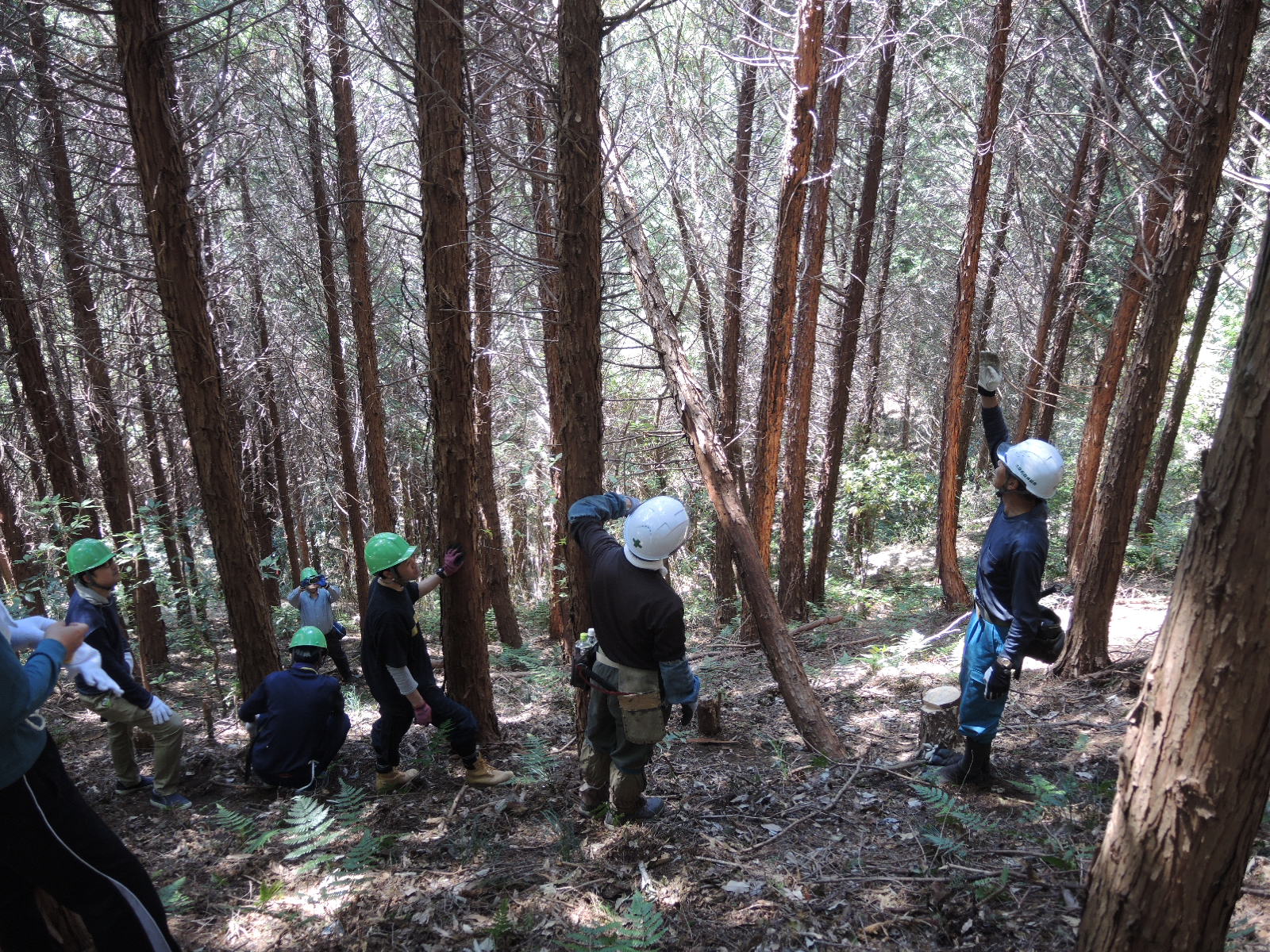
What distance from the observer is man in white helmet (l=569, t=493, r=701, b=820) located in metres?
4.11

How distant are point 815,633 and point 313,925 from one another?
8678 mm

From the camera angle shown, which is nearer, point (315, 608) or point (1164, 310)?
point (1164, 310)

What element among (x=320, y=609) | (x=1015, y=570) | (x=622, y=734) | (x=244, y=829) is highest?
(x=1015, y=570)

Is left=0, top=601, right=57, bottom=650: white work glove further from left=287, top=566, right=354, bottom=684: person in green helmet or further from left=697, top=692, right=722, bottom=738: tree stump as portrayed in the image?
left=287, top=566, right=354, bottom=684: person in green helmet

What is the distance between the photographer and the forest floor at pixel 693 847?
3361mm

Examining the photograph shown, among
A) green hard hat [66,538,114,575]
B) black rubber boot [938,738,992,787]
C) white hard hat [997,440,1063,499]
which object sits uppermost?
white hard hat [997,440,1063,499]

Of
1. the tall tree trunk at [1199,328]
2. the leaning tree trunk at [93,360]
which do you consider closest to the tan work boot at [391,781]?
the leaning tree trunk at [93,360]

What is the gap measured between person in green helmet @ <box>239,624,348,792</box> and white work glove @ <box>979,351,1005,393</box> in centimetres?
520

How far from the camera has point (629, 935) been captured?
121 inches

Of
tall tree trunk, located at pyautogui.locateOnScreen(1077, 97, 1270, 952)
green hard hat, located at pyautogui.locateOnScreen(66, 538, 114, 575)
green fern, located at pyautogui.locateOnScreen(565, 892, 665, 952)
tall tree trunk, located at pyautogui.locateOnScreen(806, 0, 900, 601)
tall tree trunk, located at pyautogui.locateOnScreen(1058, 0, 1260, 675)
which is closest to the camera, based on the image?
tall tree trunk, located at pyautogui.locateOnScreen(1077, 97, 1270, 952)

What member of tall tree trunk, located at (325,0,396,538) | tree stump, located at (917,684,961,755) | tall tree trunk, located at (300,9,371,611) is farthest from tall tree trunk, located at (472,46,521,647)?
tree stump, located at (917,684,961,755)

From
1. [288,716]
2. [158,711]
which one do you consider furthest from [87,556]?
[288,716]

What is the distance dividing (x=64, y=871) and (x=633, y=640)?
9.16 feet

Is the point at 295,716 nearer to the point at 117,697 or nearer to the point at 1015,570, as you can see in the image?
the point at 117,697
